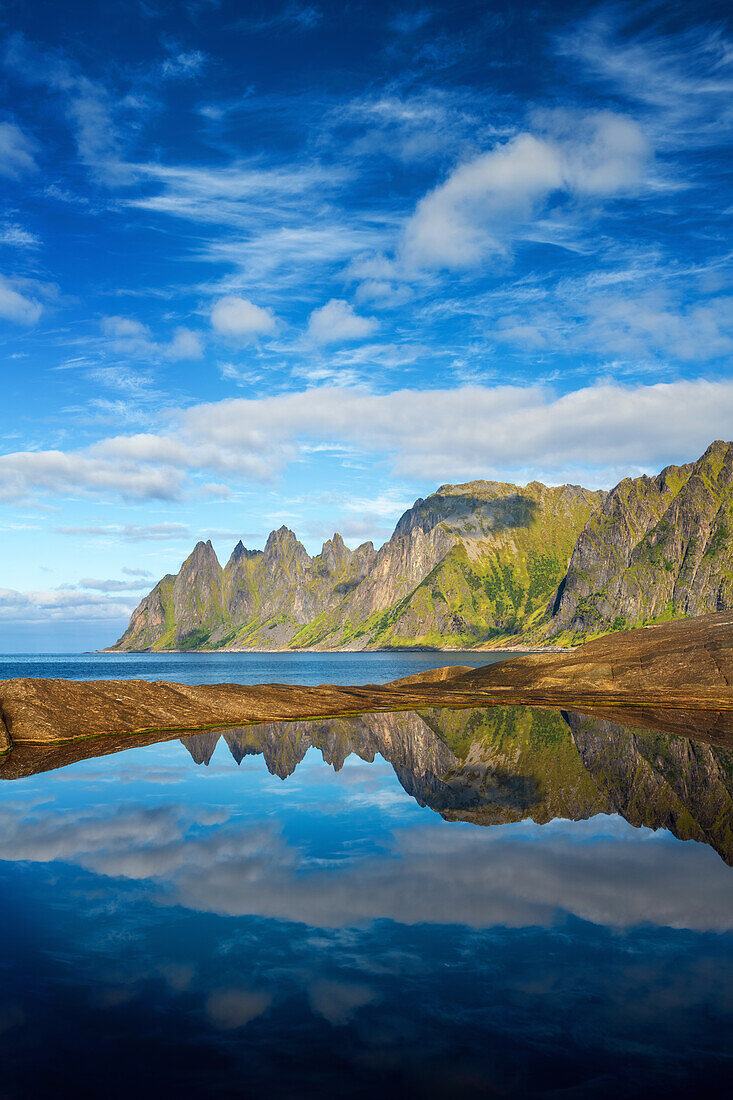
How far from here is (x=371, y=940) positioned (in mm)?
15727

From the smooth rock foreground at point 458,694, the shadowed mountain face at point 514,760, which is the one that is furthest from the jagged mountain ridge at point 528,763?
the smooth rock foreground at point 458,694

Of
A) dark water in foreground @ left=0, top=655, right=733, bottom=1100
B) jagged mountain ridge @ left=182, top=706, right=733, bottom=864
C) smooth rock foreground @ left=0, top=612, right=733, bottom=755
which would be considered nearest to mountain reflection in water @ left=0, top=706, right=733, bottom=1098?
dark water in foreground @ left=0, top=655, right=733, bottom=1100

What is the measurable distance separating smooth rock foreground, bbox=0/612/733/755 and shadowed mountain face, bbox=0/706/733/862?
2735 mm

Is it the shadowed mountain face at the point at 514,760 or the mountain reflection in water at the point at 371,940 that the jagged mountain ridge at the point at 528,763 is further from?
the mountain reflection in water at the point at 371,940

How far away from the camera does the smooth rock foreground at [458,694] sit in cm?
5481

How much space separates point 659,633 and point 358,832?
93.0 m

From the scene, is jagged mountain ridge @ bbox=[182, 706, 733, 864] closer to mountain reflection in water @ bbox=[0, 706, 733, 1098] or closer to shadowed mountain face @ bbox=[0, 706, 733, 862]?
shadowed mountain face @ bbox=[0, 706, 733, 862]

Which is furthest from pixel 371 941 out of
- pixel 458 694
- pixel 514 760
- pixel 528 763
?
pixel 458 694

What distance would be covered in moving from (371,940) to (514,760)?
25650 millimetres

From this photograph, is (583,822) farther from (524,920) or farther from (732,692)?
(732,692)

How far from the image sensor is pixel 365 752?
45.9 m

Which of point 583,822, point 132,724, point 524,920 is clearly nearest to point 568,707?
point 132,724

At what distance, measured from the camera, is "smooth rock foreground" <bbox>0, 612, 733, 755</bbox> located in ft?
180

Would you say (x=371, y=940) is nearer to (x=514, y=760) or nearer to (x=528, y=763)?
(x=528, y=763)
